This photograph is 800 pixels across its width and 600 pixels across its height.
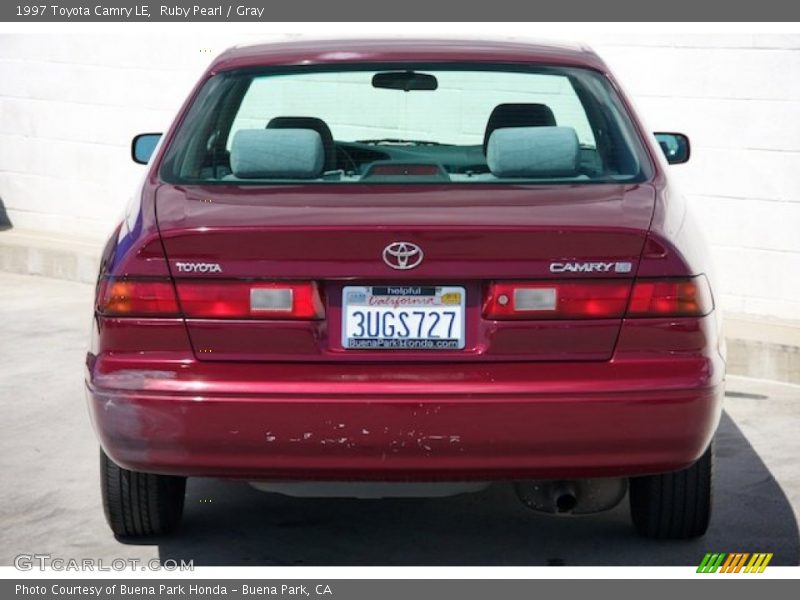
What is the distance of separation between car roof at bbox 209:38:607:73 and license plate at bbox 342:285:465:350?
1119 mm

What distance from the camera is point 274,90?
10305mm

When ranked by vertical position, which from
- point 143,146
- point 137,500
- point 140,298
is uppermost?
point 140,298

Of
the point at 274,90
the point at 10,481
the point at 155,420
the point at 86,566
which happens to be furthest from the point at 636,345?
the point at 274,90

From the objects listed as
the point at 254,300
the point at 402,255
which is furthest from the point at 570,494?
the point at 254,300

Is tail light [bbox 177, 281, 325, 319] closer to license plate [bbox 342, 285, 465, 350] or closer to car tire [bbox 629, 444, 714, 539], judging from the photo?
license plate [bbox 342, 285, 465, 350]

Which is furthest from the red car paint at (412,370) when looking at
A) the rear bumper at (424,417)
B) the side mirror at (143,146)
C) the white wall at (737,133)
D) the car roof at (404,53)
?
the white wall at (737,133)

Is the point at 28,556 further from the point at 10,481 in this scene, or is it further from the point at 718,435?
the point at 718,435

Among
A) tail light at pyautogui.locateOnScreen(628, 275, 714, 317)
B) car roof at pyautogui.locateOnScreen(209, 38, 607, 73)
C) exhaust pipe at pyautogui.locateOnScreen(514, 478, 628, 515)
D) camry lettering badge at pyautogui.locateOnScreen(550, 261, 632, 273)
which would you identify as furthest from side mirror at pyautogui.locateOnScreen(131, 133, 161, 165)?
tail light at pyautogui.locateOnScreen(628, 275, 714, 317)

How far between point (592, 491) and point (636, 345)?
2.09 feet

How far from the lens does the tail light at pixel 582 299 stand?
414cm

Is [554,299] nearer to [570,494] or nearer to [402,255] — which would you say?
[402,255]

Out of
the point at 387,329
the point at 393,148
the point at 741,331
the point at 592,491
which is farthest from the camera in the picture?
the point at 741,331

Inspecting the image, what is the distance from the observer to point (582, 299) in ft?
13.6

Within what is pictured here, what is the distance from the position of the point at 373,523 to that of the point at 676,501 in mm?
985
